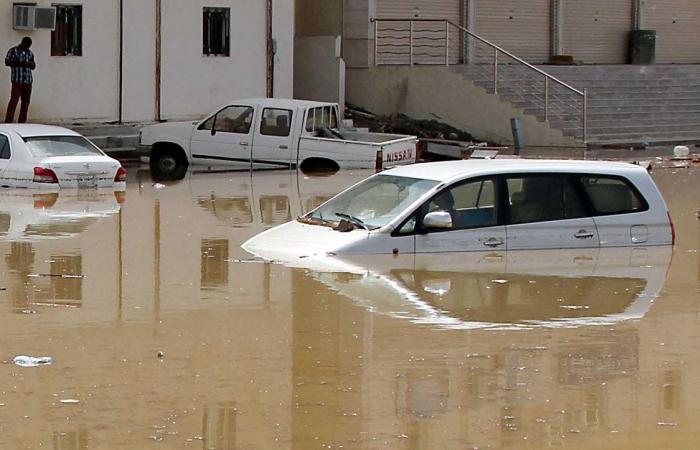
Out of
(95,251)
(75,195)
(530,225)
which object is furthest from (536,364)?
(75,195)

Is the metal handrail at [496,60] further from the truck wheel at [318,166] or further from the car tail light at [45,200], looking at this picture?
the car tail light at [45,200]

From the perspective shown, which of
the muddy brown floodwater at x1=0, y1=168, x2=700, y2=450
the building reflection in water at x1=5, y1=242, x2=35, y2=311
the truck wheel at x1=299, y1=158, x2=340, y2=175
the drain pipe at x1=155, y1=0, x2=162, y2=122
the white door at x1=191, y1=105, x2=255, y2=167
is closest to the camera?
the muddy brown floodwater at x1=0, y1=168, x2=700, y2=450

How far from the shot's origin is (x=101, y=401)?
9.41 m

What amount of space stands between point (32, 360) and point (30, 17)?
20553 millimetres

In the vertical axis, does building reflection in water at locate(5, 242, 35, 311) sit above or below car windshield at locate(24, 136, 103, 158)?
below

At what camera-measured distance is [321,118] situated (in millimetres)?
27469

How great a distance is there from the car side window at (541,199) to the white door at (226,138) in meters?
12.8

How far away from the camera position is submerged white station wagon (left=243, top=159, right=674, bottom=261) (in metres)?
14.5

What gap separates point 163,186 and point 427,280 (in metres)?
11.2

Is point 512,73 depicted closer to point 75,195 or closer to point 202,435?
point 75,195

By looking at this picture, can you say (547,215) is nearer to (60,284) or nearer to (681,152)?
(60,284)

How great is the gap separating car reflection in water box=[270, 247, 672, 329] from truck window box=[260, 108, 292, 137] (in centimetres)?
1248

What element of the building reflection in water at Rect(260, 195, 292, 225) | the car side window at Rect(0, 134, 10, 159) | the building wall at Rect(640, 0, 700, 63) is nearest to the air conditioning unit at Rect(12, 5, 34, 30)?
the car side window at Rect(0, 134, 10, 159)

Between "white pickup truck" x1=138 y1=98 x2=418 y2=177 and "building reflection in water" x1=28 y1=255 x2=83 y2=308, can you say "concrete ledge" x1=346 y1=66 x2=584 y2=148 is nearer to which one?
"white pickup truck" x1=138 y1=98 x2=418 y2=177
